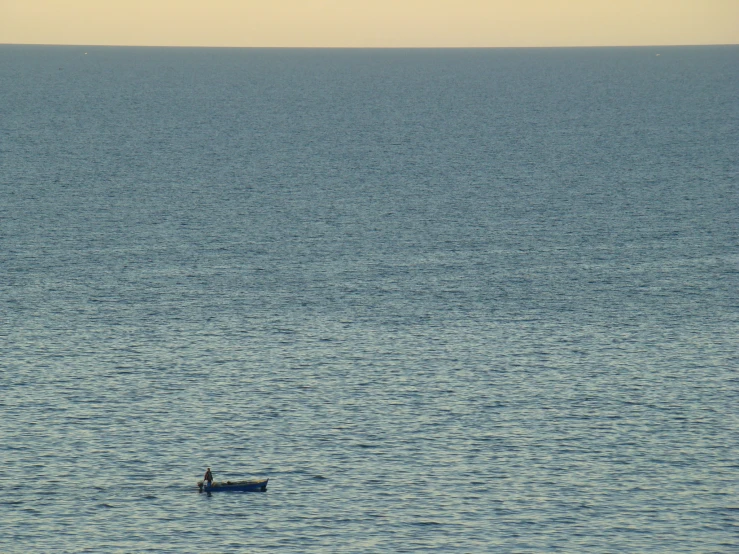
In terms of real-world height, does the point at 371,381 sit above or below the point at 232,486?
above

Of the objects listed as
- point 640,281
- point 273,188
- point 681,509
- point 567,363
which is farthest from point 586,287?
point 273,188

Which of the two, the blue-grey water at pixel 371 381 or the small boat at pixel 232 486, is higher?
the blue-grey water at pixel 371 381

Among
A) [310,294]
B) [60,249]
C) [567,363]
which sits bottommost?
[567,363]

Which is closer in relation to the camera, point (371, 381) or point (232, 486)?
point (232, 486)

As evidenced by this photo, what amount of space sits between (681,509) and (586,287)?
54000 millimetres

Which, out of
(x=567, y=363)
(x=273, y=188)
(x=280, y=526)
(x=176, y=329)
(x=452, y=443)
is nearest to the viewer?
(x=280, y=526)

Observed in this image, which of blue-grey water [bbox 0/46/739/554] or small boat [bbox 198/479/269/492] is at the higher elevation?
blue-grey water [bbox 0/46/739/554]

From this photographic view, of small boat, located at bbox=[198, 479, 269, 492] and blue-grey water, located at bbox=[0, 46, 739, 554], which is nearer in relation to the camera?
blue-grey water, located at bbox=[0, 46, 739, 554]

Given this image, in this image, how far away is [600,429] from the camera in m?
95.1

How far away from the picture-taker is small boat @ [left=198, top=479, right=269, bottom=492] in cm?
8344

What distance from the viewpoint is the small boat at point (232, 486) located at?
274 feet

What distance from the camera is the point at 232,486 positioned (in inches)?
3285

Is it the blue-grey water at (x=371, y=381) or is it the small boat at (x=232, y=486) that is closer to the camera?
the blue-grey water at (x=371, y=381)

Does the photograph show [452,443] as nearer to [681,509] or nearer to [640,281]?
[681,509]
